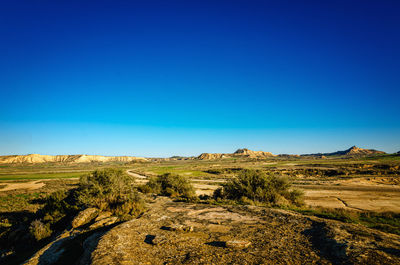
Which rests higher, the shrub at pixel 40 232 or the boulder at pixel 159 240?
the boulder at pixel 159 240

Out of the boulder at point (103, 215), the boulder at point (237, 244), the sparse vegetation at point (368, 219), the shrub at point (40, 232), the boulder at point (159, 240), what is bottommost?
the shrub at point (40, 232)

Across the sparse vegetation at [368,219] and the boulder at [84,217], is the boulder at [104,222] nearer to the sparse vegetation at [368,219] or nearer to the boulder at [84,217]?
the boulder at [84,217]

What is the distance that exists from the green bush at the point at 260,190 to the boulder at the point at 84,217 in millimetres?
10772

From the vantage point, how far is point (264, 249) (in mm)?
6004

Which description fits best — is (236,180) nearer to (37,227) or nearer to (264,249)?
(264,249)

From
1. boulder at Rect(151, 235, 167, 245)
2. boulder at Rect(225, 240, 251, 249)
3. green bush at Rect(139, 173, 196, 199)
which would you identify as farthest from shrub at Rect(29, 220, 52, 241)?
green bush at Rect(139, 173, 196, 199)

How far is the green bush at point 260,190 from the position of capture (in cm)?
1647

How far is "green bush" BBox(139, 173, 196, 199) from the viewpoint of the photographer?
22219mm

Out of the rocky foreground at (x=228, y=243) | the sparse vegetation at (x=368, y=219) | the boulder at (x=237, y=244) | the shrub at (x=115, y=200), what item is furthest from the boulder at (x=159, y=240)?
the sparse vegetation at (x=368, y=219)

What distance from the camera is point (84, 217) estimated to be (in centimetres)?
1068

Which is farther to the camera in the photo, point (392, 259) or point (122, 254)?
point (122, 254)

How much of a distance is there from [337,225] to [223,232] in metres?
4.84

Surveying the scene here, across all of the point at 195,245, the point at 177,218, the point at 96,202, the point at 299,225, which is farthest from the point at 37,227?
the point at 299,225

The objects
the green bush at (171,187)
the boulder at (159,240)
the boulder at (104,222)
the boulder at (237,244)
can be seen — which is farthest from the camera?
the green bush at (171,187)
